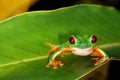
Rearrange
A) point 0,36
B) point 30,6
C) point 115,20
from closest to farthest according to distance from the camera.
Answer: point 0,36 < point 115,20 < point 30,6

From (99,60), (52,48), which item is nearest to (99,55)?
(99,60)

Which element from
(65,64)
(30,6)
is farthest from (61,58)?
(30,6)

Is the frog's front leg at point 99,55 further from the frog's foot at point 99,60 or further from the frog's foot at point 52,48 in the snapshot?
the frog's foot at point 52,48

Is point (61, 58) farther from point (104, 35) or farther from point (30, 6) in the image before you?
point (30, 6)

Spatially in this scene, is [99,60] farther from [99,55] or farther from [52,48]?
[52,48]

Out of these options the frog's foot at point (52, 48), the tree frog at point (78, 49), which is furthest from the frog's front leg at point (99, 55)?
the frog's foot at point (52, 48)

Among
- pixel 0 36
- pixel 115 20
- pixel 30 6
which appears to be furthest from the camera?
pixel 30 6
